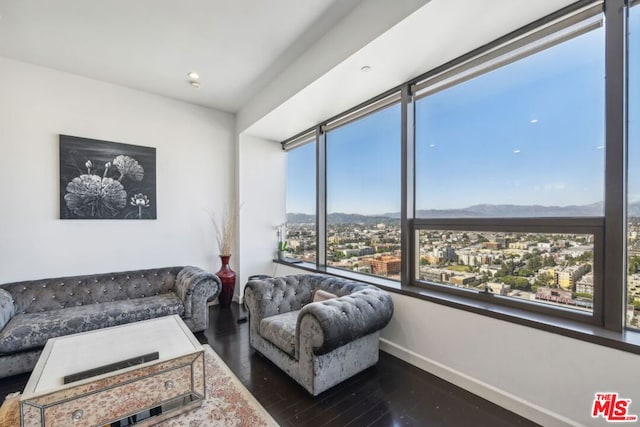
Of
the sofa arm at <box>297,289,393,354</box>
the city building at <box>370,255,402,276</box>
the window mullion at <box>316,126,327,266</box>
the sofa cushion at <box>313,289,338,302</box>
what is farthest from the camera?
the window mullion at <box>316,126,327,266</box>

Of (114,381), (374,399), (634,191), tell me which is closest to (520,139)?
(634,191)

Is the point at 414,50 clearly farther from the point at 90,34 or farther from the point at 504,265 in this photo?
the point at 90,34

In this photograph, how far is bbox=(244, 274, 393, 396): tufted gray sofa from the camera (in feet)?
6.39

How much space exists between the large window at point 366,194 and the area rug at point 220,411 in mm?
1779

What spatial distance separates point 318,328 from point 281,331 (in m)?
0.51

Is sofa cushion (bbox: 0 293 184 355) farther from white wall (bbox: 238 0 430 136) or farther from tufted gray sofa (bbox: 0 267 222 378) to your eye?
white wall (bbox: 238 0 430 136)

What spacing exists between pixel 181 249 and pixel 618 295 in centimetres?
449

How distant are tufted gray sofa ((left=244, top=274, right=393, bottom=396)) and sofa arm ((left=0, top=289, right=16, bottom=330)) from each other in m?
2.07

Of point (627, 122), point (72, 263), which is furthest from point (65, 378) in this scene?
point (627, 122)

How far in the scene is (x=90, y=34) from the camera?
2.54 m

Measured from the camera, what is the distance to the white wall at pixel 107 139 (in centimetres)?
293

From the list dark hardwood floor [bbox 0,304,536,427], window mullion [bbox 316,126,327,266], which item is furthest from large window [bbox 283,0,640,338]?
window mullion [bbox 316,126,327,266]

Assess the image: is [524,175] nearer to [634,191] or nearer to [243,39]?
[634,191]

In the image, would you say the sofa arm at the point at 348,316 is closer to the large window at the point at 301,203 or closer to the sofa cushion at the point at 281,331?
the sofa cushion at the point at 281,331
